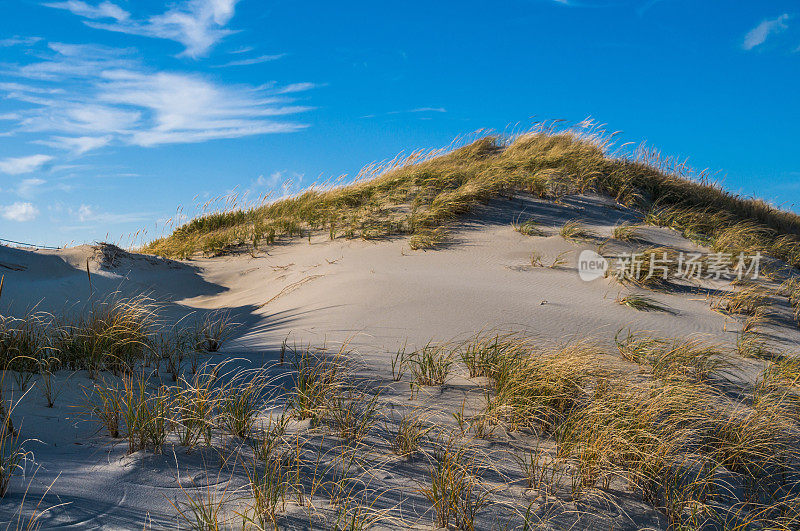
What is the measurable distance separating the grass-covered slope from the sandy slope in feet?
1.33

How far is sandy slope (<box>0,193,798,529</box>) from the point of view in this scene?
214 cm

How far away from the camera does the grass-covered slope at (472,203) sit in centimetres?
850

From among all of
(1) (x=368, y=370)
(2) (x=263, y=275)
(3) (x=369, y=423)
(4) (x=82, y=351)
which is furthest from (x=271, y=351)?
(2) (x=263, y=275)

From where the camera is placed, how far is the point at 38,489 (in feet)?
6.44

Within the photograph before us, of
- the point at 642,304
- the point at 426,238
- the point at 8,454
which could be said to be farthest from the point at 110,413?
the point at 426,238

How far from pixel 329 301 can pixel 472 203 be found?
4059 millimetres

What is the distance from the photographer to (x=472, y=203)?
867 centimetres

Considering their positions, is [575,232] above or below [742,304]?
above

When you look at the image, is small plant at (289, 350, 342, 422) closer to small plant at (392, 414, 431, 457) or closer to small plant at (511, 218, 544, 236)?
small plant at (392, 414, 431, 457)

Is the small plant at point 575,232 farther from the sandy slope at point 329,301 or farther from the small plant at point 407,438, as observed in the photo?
the small plant at point 407,438

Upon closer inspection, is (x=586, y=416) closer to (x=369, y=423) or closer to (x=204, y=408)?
(x=369, y=423)

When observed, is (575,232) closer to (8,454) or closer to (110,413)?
(110,413)

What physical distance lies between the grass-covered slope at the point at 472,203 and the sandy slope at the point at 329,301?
0.41 meters

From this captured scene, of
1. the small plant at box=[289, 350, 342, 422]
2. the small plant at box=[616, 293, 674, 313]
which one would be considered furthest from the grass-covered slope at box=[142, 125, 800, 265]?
the small plant at box=[289, 350, 342, 422]
